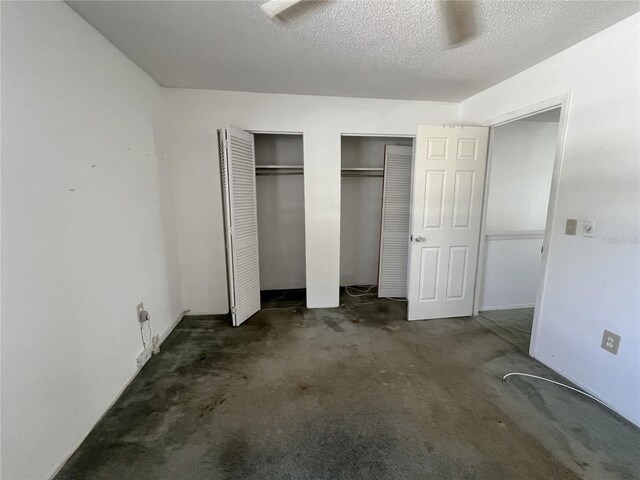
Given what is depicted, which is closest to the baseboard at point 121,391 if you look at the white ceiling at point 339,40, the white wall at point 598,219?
the white ceiling at point 339,40

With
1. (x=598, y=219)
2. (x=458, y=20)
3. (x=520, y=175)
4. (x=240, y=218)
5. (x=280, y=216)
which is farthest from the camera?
(x=280, y=216)

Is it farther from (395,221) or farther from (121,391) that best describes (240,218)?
(395,221)

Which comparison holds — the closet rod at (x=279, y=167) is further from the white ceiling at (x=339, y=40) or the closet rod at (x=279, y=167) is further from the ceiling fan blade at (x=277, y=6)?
the ceiling fan blade at (x=277, y=6)

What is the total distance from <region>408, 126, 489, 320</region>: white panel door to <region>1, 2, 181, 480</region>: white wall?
2.56m

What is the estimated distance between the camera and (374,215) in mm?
3836

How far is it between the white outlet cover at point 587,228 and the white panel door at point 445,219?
39.2 inches

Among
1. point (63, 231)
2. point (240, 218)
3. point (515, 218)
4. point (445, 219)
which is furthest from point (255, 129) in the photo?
point (515, 218)

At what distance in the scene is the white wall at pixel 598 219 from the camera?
5.28 feet

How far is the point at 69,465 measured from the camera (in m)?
1.35

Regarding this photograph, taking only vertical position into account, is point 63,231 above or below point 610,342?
above

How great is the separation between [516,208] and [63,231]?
418cm

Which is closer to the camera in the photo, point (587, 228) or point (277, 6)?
point (277, 6)

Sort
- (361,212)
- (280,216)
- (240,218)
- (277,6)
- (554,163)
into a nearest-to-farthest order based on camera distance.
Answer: (277,6) < (554,163) < (240,218) < (280,216) < (361,212)

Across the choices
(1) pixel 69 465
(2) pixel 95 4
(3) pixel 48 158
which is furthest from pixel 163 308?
(2) pixel 95 4
